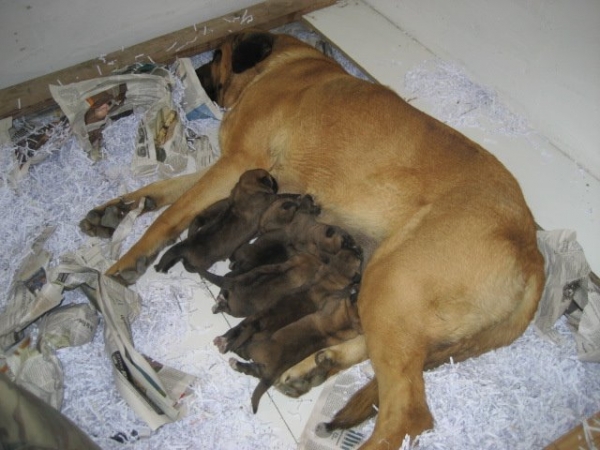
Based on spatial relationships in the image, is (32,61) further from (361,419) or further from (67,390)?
(361,419)

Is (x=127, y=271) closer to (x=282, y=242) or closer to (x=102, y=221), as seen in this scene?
(x=102, y=221)

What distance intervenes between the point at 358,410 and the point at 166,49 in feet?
9.04

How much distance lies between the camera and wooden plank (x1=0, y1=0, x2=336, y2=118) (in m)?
3.34

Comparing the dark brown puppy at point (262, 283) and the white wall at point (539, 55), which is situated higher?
the white wall at point (539, 55)

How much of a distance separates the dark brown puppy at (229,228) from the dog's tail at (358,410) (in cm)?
96

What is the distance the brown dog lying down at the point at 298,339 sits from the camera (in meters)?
2.21

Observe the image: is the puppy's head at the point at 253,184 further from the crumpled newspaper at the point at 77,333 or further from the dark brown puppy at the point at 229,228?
the crumpled newspaper at the point at 77,333

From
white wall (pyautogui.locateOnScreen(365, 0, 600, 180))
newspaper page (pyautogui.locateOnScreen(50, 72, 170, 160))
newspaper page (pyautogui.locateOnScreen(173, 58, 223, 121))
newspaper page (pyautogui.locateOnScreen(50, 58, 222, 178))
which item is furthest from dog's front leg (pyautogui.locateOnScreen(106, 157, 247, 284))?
white wall (pyautogui.locateOnScreen(365, 0, 600, 180))

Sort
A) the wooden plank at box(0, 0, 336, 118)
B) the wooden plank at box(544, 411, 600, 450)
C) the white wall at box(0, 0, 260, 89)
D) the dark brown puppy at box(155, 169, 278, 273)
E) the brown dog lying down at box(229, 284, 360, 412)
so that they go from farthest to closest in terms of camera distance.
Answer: the wooden plank at box(0, 0, 336, 118) → the white wall at box(0, 0, 260, 89) → the dark brown puppy at box(155, 169, 278, 273) → the brown dog lying down at box(229, 284, 360, 412) → the wooden plank at box(544, 411, 600, 450)

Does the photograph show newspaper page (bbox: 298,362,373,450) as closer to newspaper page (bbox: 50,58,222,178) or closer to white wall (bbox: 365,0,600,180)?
newspaper page (bbox: 50,58,222,178)

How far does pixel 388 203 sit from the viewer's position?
243 centimetres

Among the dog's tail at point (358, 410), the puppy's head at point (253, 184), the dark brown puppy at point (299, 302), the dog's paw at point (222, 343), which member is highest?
the puppy's head at point (253, 184)

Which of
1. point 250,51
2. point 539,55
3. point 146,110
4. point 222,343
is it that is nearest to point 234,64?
point 250,51

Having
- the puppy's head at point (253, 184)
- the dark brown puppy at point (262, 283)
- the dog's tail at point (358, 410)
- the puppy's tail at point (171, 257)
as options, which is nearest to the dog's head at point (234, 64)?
the puppy's head at point (253, 184)
